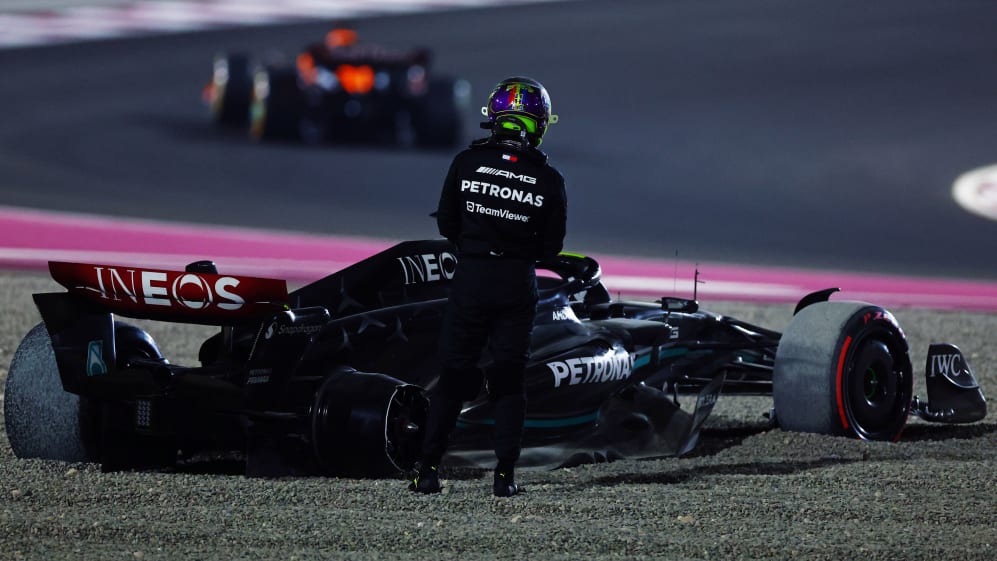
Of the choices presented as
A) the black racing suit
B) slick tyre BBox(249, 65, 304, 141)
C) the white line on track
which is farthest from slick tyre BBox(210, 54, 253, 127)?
the black racing suit

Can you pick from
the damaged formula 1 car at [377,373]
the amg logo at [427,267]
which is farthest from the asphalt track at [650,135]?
the amg logo at [427,267]

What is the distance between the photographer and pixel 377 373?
649 cm

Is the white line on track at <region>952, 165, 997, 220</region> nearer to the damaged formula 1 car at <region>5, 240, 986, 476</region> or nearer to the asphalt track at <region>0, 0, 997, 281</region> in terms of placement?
the asphalt track at <region>0, 0, 997, 281</region>

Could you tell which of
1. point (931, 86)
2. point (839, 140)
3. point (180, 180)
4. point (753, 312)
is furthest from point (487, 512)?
point (931, 86)

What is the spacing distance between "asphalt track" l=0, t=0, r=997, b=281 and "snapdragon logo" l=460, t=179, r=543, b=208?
951 cm

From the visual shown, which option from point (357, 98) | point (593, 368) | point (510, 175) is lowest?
point (593, 368)

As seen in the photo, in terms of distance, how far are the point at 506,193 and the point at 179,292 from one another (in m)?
1.23

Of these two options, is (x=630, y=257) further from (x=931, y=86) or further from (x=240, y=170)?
(x=931, y=86)

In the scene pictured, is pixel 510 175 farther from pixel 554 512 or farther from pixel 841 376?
pixel 841 376

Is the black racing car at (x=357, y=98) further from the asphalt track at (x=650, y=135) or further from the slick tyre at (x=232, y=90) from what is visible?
the asphalt track at (x=650, y=135)

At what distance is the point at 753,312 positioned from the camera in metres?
12.8

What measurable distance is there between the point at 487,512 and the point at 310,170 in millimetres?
13242

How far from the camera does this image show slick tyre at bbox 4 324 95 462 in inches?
260

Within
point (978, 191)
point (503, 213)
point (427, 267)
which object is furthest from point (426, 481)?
point (978, 191)
